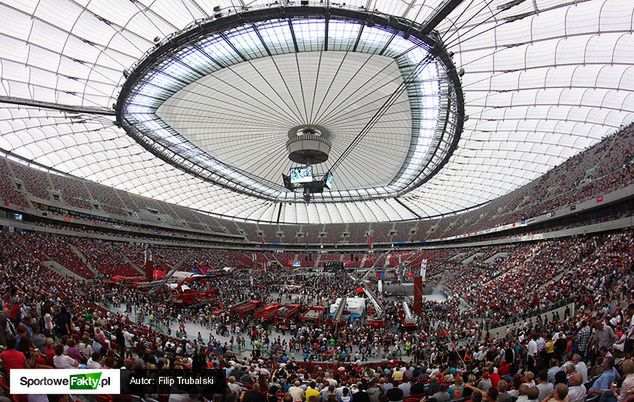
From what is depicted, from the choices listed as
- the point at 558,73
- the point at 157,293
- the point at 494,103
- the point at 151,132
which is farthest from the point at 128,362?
the point at 151,132

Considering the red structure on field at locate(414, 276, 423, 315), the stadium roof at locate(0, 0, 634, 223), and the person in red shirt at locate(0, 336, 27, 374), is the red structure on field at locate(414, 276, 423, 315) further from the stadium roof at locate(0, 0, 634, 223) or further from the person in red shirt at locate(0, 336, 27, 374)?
the person in red shirt at locate(0, 336, 27, 374)

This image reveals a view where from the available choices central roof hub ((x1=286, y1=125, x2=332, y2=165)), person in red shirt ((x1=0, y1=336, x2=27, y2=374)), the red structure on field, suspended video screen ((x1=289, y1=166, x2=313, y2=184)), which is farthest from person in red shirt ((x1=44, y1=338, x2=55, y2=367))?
suspended video screen ((x1=289, y1=166, x2=313, y2=184))

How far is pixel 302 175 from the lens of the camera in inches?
1820

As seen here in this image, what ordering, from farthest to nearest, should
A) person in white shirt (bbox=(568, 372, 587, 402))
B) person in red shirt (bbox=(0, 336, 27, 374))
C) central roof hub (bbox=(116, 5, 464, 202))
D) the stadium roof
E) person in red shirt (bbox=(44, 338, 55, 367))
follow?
central roof hub (bbox=(116, 5, 464, 202)), the stadium roof, person in red shirt (bbox=(44, 338, 55, 367)), person in red shirt (bbox=(0, 336, 27, 374)), person in white shirt (bbox=(568, 372, 587, 402))

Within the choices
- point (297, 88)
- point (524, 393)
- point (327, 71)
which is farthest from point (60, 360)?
point (297, 88)

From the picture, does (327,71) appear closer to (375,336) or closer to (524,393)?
(375,336)

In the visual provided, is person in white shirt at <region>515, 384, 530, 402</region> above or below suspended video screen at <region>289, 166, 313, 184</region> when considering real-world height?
below

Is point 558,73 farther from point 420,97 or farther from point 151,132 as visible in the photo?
point 151,132

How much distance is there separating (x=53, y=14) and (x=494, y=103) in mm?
33622

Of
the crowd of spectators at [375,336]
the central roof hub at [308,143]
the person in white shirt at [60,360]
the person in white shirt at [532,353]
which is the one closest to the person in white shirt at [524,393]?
the crowd of spectators at [375,336]

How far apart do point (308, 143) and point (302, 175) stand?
4.84m

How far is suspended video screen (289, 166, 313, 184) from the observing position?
45844mm

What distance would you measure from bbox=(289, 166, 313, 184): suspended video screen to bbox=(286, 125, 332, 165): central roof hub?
114 cm

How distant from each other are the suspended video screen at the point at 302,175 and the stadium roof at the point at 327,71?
17.7 feet
